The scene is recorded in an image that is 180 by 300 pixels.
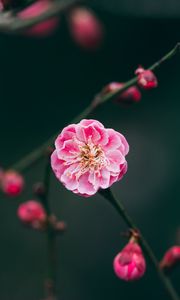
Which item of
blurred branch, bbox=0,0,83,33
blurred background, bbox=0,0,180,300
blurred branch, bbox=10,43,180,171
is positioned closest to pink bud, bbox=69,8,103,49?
blurred background, bbox=0,0,180,300

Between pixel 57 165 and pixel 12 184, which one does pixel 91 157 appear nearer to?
pixel 57 165

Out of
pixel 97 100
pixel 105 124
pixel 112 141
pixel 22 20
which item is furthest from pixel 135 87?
pixel 105 124

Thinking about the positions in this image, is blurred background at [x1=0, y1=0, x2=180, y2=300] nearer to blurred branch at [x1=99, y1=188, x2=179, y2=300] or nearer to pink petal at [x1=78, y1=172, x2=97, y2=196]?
blurred branch at [x1=99, y1=188, x2=179, y2=300]

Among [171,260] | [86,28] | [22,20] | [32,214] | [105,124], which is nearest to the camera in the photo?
[171,260]

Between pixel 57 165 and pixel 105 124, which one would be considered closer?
pixel 57 165

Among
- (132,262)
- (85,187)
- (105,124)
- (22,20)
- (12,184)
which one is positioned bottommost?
(132,262)

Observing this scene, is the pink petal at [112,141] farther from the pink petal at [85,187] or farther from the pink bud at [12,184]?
the pink bud at [12,184]

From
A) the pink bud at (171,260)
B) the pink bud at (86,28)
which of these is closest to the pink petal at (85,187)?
the pink bud at (171,260)
